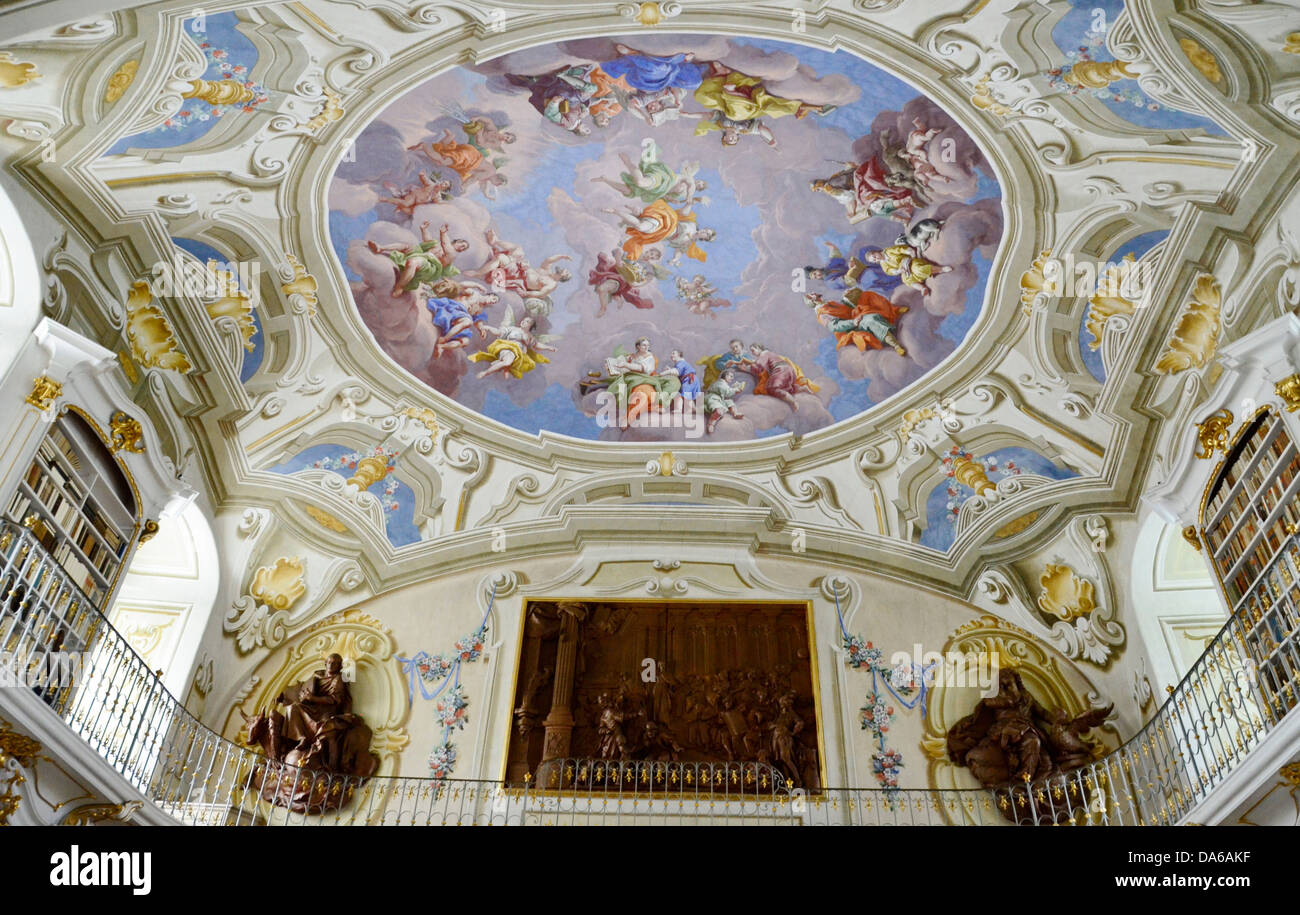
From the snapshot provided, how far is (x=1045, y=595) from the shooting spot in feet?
45.2

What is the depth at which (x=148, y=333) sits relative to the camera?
37.5 feet

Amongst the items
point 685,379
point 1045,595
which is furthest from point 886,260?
point 1045,595

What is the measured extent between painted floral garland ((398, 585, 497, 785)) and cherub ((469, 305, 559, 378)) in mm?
3036

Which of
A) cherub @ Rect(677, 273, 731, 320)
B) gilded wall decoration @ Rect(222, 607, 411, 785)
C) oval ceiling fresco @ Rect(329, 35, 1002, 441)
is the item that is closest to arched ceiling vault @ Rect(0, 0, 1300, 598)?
oval ceiling fresco @ Rect(329, 35, 1002, 441)

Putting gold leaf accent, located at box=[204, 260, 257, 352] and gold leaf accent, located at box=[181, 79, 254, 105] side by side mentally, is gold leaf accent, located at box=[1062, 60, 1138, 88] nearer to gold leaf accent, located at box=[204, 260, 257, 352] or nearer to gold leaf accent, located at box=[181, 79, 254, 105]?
gold leaf accent, located at box=[181, 79, 254, 105]

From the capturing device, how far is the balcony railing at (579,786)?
1045 centimetres

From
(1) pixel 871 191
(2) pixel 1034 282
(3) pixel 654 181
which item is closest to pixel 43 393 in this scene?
(3) pixel 654 181

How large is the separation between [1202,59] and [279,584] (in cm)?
1162

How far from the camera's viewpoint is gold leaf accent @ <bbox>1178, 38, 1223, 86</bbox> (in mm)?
8992

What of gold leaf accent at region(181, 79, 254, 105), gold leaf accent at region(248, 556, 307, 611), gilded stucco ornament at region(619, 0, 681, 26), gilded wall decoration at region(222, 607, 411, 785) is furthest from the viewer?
gold leaf accent at region(248, 556, 307, 611)

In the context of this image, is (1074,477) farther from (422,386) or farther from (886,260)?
(422,386)

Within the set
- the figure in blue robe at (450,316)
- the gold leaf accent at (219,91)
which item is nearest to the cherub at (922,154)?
the figure in blue robe at (450,316)

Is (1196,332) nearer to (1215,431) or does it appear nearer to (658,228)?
(1215,431)

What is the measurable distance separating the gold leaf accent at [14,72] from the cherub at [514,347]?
587cm
